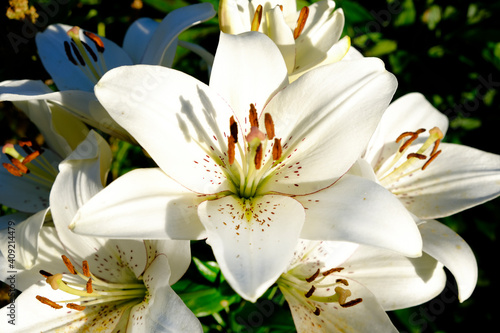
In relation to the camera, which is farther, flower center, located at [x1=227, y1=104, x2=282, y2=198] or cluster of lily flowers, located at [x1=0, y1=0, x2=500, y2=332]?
flower center, located at [x1=227, y1=104, x2=282, y2=198]

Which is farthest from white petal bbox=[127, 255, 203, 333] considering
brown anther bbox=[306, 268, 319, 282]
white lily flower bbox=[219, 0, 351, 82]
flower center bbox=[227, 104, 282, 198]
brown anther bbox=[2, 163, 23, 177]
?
white lily flower bbox=[219, 0, 351, 82]

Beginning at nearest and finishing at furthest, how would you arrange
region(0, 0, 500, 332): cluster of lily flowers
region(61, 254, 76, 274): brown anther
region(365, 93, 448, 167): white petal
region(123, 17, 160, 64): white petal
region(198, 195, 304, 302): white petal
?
region(198, 195, 304, 302): white petal < region(0, 0, 500, 332): cluster of lily flowers < region(61, 254, 76, 274): brown anther < region(365, 93, 448, 167): white petal < region(123, 17, 160, 64): white petal

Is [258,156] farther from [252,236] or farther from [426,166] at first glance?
[426,166]

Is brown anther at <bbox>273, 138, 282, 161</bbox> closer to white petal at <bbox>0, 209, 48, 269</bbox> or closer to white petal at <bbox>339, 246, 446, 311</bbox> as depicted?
white petal at <bbox>339, 246, 446, 311</bbox>

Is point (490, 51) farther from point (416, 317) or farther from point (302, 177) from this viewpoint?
point (302, 177)

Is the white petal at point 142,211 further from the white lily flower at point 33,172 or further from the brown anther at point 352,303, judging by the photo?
the brown anther at point 352,303

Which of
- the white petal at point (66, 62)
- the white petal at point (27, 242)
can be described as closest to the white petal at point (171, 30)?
the white petal at point (66, 62)
